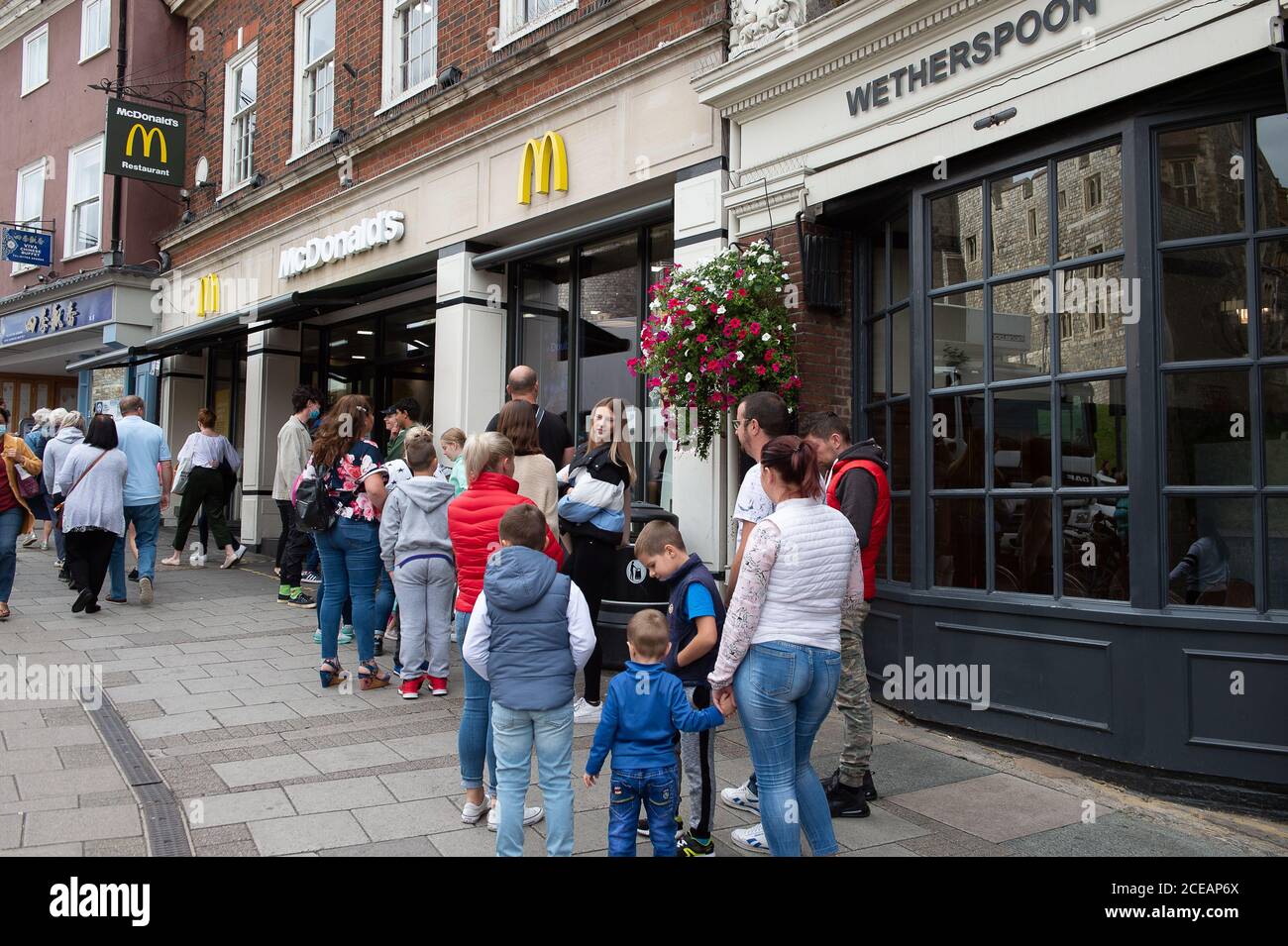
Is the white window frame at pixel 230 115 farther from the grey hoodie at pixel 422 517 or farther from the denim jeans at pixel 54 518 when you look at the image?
the grey hoodie at pixel 422 517

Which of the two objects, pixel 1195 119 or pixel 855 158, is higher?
pixel 855 158

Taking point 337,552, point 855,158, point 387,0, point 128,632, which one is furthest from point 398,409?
point 387,0

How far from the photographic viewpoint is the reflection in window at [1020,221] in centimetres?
546

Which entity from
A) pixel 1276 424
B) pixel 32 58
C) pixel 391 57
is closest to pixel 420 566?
pixel 1276 424

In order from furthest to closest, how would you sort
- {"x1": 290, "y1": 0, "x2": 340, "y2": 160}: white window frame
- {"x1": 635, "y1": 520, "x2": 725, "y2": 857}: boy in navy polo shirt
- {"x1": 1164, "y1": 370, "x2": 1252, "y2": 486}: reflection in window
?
1. {"x1": 290, "y1": 0, "x2": 340, "y2": 160}: white window frame
2. {"x1": 1164, "y1": 370, "x2": 1252, "y2": 486}: reflection in window
3. {"x1": 635, "y1": 520, "x2": 725, "y2": 857}: boy in navy polo shirt

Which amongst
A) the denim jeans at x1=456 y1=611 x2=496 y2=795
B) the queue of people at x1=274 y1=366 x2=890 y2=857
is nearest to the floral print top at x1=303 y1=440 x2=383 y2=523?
the queue of people at x1=274 y1=366 x2=890 y2=857

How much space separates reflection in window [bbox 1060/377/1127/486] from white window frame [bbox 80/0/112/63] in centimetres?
1887

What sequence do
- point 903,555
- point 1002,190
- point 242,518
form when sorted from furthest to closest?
point 242,518, point 903,555, point 1002,190

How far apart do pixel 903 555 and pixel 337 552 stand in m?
3.70

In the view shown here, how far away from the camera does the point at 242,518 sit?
14734mm

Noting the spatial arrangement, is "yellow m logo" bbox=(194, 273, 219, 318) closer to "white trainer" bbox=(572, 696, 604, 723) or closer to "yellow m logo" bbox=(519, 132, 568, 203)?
"yellow m logo" bbox=(519, 132, 568, 203)

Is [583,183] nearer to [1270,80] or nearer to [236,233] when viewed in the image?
[1270,80]

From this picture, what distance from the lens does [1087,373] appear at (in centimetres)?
520

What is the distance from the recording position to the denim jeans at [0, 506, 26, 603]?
336 inches
